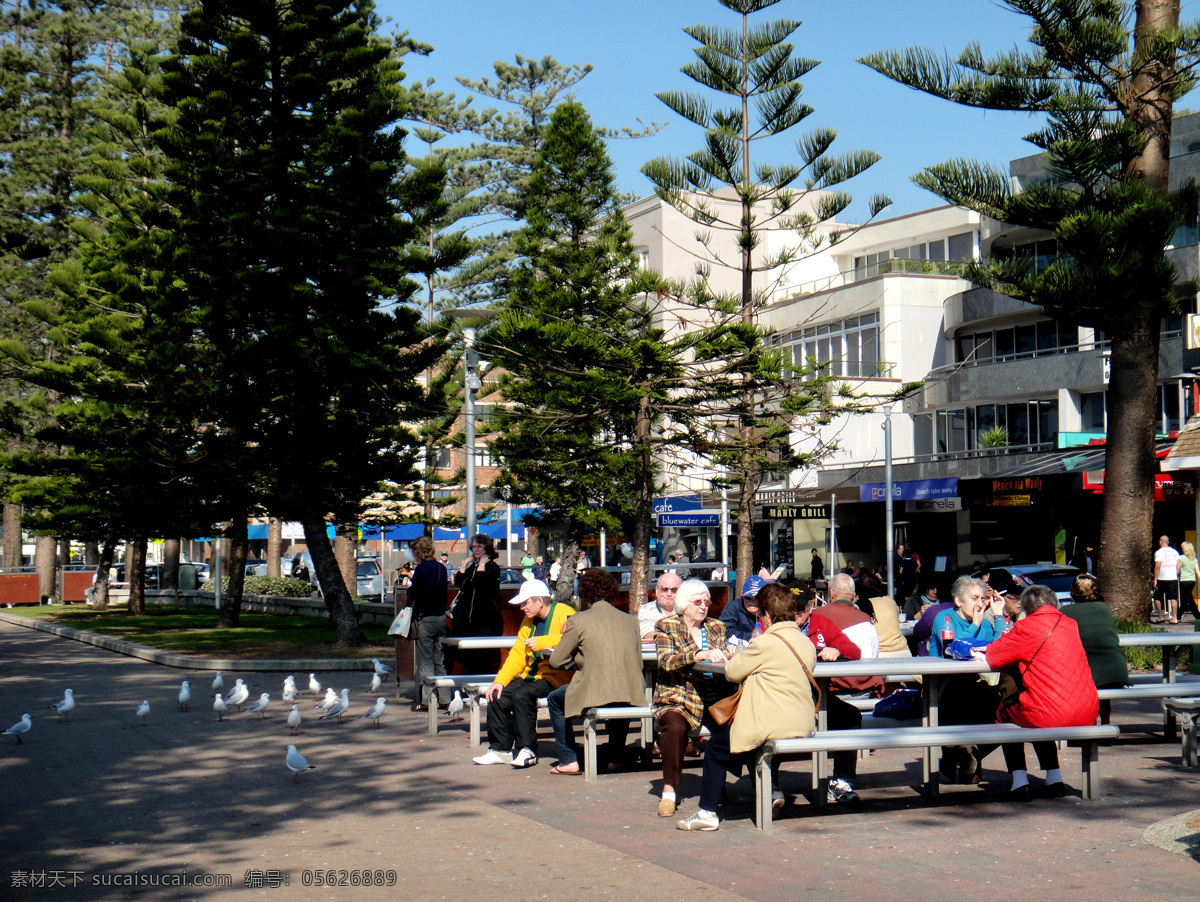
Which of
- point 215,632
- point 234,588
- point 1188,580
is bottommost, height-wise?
point 215,632

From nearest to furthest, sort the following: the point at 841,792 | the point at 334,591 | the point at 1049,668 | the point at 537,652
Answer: the point at 1049,668 → the point at 841,792 → the point at 537,652 → the point at 334,591

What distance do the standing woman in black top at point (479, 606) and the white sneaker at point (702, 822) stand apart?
19.4 ft

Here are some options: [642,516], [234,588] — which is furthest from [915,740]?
[234,588]

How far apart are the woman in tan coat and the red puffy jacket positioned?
1.44 meters

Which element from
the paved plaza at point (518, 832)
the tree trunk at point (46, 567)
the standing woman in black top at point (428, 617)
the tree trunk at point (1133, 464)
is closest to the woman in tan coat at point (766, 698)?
the paved plaza at point (518, 832)

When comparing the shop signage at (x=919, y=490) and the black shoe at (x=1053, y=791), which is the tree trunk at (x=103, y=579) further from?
the black shoe at (x=1053, y=791)

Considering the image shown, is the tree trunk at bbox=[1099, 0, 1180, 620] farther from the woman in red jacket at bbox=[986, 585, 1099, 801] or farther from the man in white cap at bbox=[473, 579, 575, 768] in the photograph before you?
the man in white cap at bbox=[473, 579, 575, 768]

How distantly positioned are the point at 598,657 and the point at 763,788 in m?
2.01

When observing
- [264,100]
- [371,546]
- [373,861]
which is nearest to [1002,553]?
[264,100]

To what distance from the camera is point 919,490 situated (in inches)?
1505

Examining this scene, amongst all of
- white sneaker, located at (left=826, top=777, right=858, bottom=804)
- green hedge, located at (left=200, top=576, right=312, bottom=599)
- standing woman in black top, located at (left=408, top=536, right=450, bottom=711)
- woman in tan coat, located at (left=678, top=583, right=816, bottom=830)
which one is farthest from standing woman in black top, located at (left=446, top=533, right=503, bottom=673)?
green hedge, located at (left=200, top=576, right=312, bottom=599)

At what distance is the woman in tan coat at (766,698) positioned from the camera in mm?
7129

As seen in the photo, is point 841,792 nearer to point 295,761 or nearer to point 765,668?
point 765,668

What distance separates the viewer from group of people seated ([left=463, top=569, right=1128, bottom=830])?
726cm
